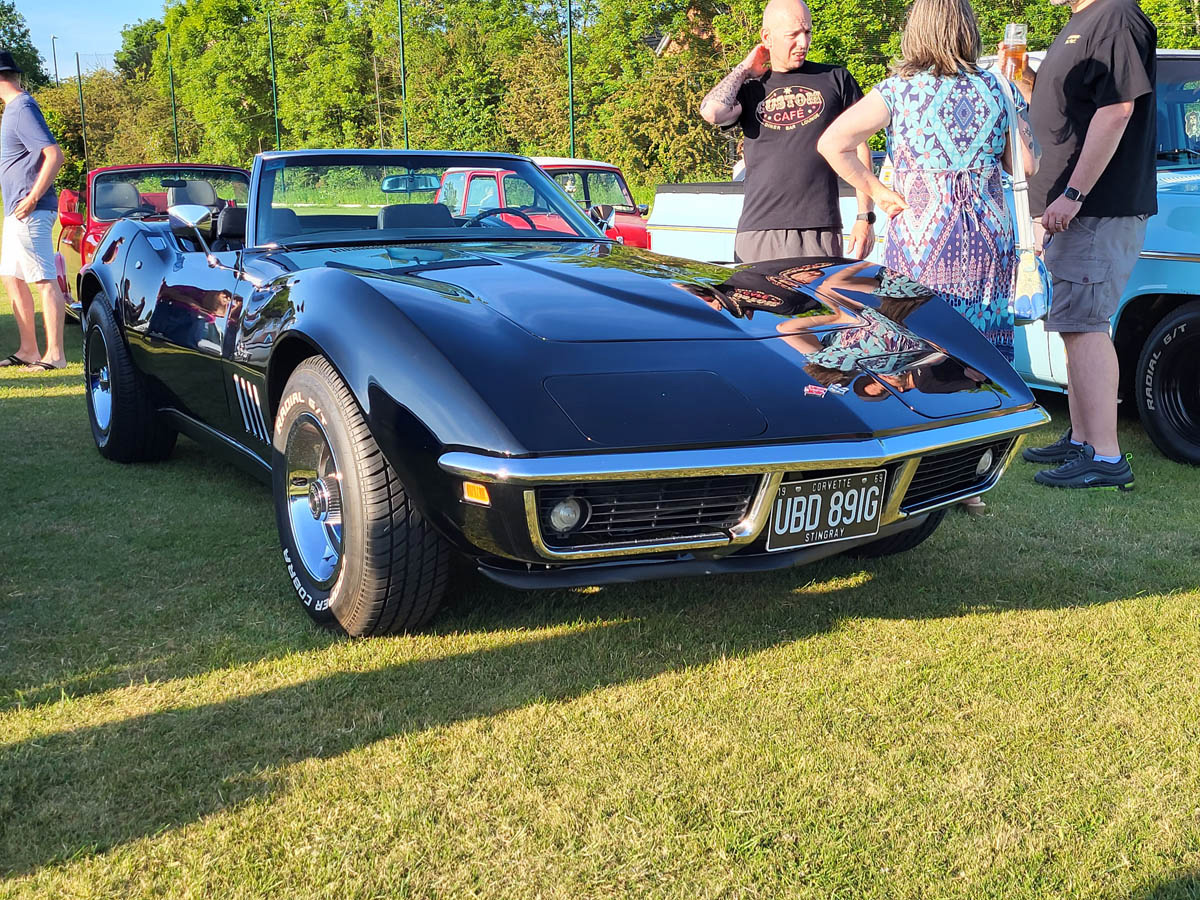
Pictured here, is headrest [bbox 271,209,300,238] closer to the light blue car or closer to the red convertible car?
the light blue car

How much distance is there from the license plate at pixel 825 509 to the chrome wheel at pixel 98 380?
3453 mm

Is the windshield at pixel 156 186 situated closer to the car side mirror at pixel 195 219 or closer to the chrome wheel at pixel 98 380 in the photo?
the chrome wheel at pixel 98 380

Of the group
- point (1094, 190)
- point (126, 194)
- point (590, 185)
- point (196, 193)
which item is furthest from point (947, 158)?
point (590, 185)

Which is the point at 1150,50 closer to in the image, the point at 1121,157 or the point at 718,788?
the point at 1121,157

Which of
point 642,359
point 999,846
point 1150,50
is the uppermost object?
point 1150,50

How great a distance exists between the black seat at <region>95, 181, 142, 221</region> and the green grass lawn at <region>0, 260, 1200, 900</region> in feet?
21.3

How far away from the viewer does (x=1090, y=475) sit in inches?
175

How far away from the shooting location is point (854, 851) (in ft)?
6.40

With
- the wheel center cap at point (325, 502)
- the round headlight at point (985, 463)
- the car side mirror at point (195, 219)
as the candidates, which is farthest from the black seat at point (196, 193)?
the round headlight at point (985, 463)

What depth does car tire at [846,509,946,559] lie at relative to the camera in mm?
3418

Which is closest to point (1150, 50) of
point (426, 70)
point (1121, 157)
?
point (1121, 157)

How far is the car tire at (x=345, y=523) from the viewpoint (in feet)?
8.67

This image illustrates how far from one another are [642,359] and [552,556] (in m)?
0.56

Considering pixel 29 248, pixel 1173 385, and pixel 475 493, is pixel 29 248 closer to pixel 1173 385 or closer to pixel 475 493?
pixel 475 493
